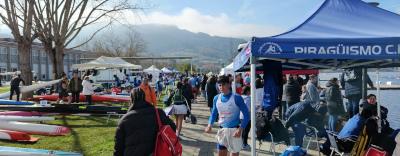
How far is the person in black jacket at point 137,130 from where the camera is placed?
4.65 metres

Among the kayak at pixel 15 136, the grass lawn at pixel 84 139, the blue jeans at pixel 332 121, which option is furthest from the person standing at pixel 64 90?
the blue jeans at pixel 332 121

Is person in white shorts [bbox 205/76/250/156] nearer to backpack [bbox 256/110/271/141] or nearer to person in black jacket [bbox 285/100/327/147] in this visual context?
backpack [bbox 256/110/271/141]

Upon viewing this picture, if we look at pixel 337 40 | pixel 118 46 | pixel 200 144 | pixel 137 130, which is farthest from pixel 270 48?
pixel 118 46

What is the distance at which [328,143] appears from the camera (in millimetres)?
7656

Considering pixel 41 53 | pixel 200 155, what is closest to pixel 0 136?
pixel 200 155

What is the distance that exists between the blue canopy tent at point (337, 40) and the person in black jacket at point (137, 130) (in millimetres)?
2043

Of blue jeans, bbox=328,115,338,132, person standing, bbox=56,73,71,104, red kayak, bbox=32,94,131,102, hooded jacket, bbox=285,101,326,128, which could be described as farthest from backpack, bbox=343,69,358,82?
person standing, bbox=56,73,71,104

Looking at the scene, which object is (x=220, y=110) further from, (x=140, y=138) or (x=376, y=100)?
(x=376, y=100)

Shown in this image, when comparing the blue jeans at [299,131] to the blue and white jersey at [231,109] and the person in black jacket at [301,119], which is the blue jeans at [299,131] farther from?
the blue and white jersey at [231,109]

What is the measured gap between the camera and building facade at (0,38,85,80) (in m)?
79.4

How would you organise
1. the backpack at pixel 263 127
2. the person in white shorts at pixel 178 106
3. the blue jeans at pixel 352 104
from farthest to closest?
1. the blue jeans at pixel 352 104
2. the person in white shorts at pixel 178 106
3. the backpack at pixel 263 127

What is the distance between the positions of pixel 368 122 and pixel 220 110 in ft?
7.09

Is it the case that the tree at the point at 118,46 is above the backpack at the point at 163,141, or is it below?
above

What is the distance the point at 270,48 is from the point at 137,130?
2.39 meters
